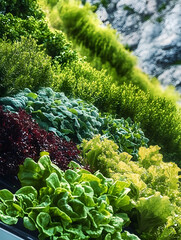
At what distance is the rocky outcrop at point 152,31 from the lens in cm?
1359

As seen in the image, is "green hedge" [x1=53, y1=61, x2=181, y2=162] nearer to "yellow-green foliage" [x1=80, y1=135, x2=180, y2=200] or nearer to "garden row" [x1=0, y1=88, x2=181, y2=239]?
"garden row" [x1=0, y1=88, x2=181, y2=239]

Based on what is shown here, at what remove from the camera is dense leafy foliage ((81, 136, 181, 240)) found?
3.35 meters

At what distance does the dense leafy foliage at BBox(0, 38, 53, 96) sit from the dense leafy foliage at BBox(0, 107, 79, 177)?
1.21 m

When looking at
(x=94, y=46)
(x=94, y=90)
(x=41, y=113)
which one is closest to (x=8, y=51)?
(x=41, y=113)

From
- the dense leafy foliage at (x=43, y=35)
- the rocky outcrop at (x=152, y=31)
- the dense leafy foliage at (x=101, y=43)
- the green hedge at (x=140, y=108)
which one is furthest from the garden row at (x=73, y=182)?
the rocky outcrop at (x=152, y=31)

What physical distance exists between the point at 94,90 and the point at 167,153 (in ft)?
8.08

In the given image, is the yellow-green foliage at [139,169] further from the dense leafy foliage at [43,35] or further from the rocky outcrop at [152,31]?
the rocky outcrop at [152,31]

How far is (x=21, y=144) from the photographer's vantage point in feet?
11.0

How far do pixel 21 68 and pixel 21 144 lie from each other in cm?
230

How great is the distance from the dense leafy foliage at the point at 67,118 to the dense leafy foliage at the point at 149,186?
358 mm

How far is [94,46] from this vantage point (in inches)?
425

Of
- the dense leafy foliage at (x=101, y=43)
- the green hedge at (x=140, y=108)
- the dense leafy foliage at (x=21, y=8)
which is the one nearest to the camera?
the green hedge at (x=140, y=108)

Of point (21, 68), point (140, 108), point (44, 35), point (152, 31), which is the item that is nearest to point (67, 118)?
point (21, 68)

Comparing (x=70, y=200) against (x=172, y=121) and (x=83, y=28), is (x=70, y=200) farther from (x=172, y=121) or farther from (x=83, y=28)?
(x=83, y=28)
